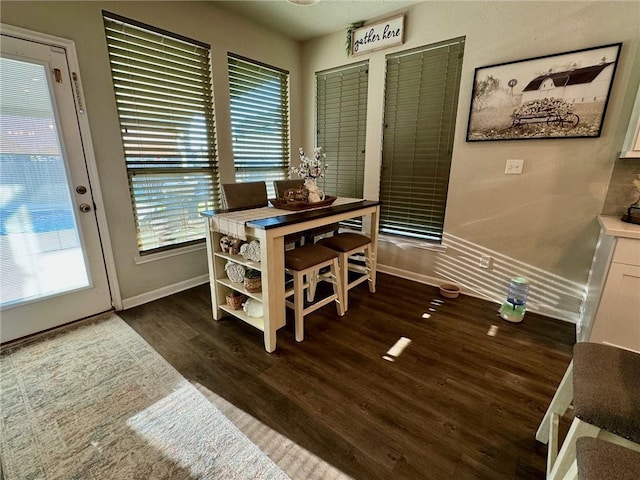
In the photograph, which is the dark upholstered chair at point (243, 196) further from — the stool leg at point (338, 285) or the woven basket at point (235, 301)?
the stool leg at point (338, 285)

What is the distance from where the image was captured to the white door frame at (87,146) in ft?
6.09

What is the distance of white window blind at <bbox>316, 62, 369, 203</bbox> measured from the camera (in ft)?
10.6

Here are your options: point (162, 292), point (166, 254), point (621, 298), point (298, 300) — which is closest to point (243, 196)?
point (166, 254)

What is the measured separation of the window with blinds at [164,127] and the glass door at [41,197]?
14.0 inches

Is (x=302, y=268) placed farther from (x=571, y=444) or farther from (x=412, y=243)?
(x=412, y=243)

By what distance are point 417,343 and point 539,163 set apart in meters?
1.73

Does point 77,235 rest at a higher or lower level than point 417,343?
higher

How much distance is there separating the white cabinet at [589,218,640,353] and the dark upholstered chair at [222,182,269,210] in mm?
2445

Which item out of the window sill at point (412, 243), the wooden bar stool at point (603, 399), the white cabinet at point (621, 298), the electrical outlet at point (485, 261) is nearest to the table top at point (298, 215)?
the window sill at point (412, 243)

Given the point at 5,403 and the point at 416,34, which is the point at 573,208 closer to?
the point at 416,34

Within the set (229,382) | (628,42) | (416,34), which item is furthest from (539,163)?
(229,382)

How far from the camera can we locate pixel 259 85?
326 centimetres

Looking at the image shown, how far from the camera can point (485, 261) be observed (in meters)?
2.71

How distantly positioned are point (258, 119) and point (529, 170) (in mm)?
2717
